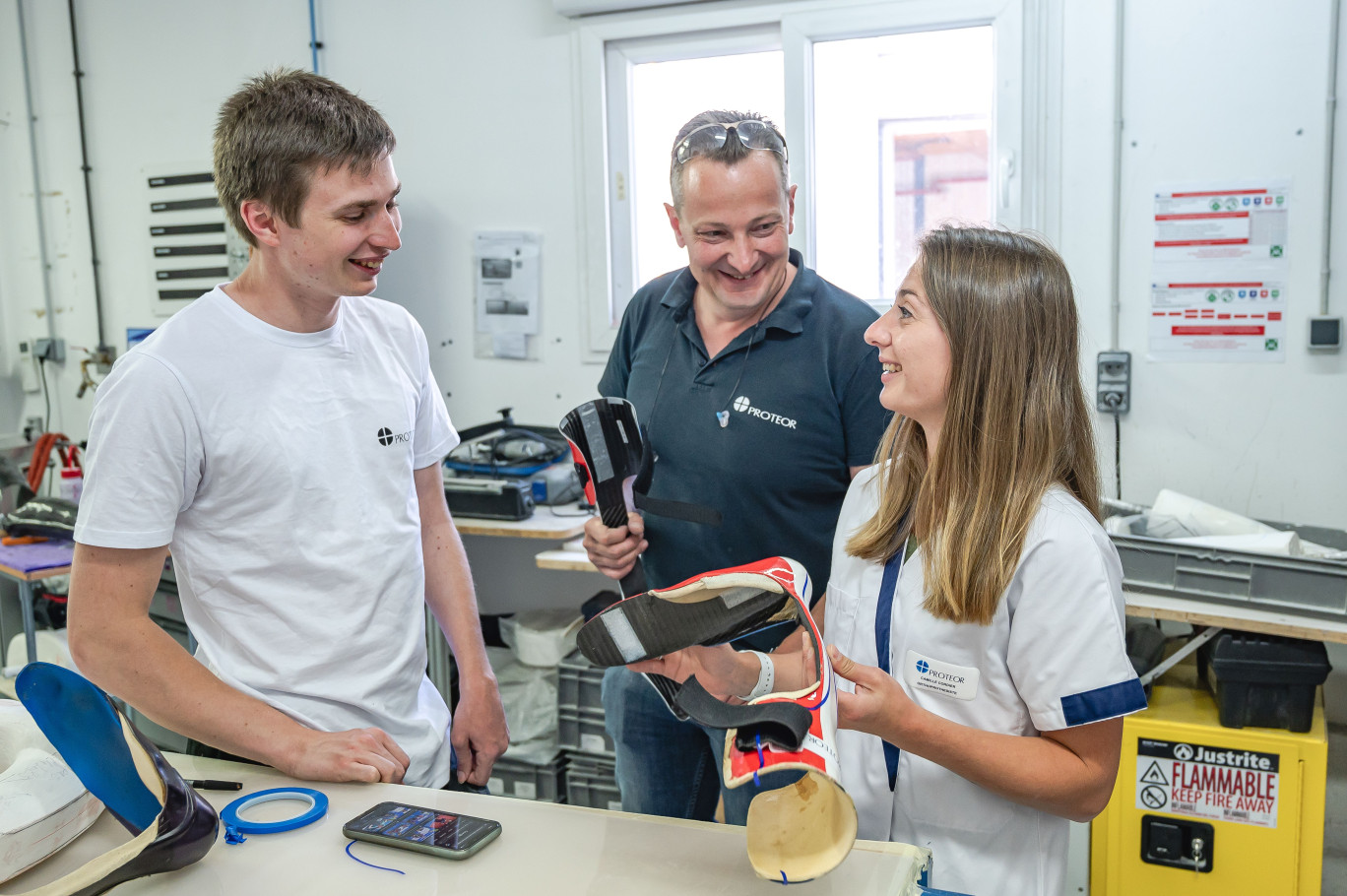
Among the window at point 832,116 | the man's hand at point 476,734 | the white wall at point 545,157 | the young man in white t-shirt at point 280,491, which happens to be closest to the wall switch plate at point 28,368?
the white wall at point 545,157

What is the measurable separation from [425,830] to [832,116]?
104 inches

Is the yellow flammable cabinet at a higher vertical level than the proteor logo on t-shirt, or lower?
lower

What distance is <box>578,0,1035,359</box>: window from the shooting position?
9.83 ft

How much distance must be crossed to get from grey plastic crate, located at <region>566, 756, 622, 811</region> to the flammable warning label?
1390 mm

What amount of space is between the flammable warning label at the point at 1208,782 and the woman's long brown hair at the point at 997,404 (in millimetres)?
1278

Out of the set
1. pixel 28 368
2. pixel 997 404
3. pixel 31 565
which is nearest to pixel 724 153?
pixel 997 404

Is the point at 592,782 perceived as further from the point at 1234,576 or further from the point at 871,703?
the point at 871,703

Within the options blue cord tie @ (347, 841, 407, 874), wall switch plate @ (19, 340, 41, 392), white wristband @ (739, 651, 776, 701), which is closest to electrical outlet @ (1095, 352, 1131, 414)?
white wristband @ (739, 651, 776, 701)

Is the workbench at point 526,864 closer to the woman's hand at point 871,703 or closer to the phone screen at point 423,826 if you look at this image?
the phone screen at point 423,826

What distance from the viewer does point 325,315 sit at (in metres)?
1.45

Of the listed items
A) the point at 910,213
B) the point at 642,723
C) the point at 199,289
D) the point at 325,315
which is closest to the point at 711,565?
the point at 642,723

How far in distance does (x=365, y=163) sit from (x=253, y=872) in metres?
0.90

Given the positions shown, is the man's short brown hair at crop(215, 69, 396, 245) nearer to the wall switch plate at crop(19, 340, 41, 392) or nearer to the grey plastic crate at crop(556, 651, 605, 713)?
the grey plastic crate at crop(556, 651, 605, 713)

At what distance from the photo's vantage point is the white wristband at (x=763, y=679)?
1230 millimetres
